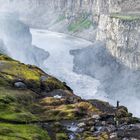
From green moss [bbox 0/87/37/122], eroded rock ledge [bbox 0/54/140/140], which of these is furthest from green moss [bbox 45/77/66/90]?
green moss [bbox 0/87/37/122]

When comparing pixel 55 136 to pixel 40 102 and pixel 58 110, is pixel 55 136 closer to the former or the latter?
pixel 58 110

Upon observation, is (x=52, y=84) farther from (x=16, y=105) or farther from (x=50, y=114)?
(x=16, y=105)

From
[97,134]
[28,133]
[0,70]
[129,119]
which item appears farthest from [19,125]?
[0,70]

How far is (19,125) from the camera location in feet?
382

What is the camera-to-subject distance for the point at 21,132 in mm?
110625

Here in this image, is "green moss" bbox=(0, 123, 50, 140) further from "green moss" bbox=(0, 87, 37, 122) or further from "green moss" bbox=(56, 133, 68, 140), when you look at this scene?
"green moss" bbox=(0, 87, 37, 122)

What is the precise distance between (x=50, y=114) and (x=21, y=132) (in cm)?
2150

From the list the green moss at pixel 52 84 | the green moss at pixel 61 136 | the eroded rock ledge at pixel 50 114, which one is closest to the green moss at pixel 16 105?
the eroded rock ledge at pixel 50 114

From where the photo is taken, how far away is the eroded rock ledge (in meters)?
113

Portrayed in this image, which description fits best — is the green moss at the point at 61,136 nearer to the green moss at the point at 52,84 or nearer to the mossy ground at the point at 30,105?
the mossy ground at the point at 30,105

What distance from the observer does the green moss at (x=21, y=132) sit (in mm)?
105113

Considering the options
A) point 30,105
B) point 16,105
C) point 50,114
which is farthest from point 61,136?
point 30,105

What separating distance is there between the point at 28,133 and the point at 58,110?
24550 millimetres

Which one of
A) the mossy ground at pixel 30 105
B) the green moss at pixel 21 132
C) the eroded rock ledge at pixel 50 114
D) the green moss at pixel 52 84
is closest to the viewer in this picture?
the green moss at pixel 21 132
